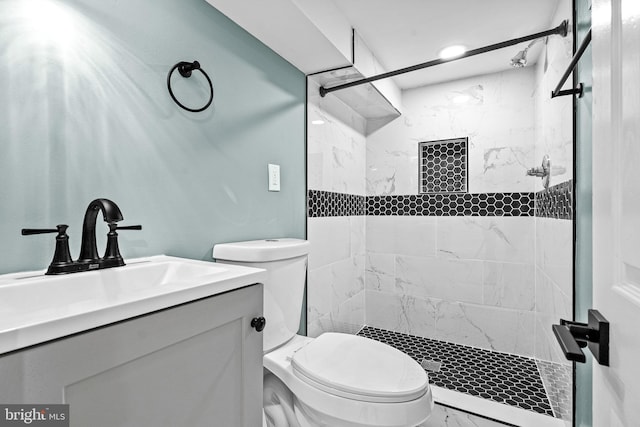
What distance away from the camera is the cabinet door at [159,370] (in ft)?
1.60

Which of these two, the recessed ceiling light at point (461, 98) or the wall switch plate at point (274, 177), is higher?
the recessed ceiling light at point (461, 98)

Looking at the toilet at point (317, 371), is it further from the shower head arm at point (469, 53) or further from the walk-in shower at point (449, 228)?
the shower head arm at point (469, 53)

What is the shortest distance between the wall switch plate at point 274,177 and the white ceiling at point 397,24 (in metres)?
0.62

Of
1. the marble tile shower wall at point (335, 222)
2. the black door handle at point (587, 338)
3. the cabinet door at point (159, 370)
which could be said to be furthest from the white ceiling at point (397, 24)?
the black door handle at point (587, 338)

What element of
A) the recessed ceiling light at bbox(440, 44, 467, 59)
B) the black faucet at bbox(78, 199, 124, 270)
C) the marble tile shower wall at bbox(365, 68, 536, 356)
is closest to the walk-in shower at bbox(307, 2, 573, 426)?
the marble tile shower wall at bbox(365, 68, 536, 356)

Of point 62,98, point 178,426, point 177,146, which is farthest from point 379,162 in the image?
point 178,426

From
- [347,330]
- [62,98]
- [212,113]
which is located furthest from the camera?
[347,330]

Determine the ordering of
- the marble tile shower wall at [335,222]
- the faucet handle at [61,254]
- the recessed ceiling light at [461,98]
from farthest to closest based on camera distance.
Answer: the recessed ceiling light at [461,98], the marble tile shower wall at [335,222], the faucet handle at [61,254]

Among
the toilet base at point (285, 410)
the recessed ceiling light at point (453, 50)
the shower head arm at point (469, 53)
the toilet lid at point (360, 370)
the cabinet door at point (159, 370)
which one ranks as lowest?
the toilet base at point (285, 410)

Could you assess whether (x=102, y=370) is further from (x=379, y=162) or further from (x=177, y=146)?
(x=379, y=162)

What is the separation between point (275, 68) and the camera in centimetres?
170

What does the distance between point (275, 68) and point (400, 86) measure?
49.8 inches

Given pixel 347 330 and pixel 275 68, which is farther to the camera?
pixel 347 330

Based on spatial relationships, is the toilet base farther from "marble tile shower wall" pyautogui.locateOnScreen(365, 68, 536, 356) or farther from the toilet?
"marble tile shower wall" pyautogui.locateOnScreen(365, 68, 536, 356)
